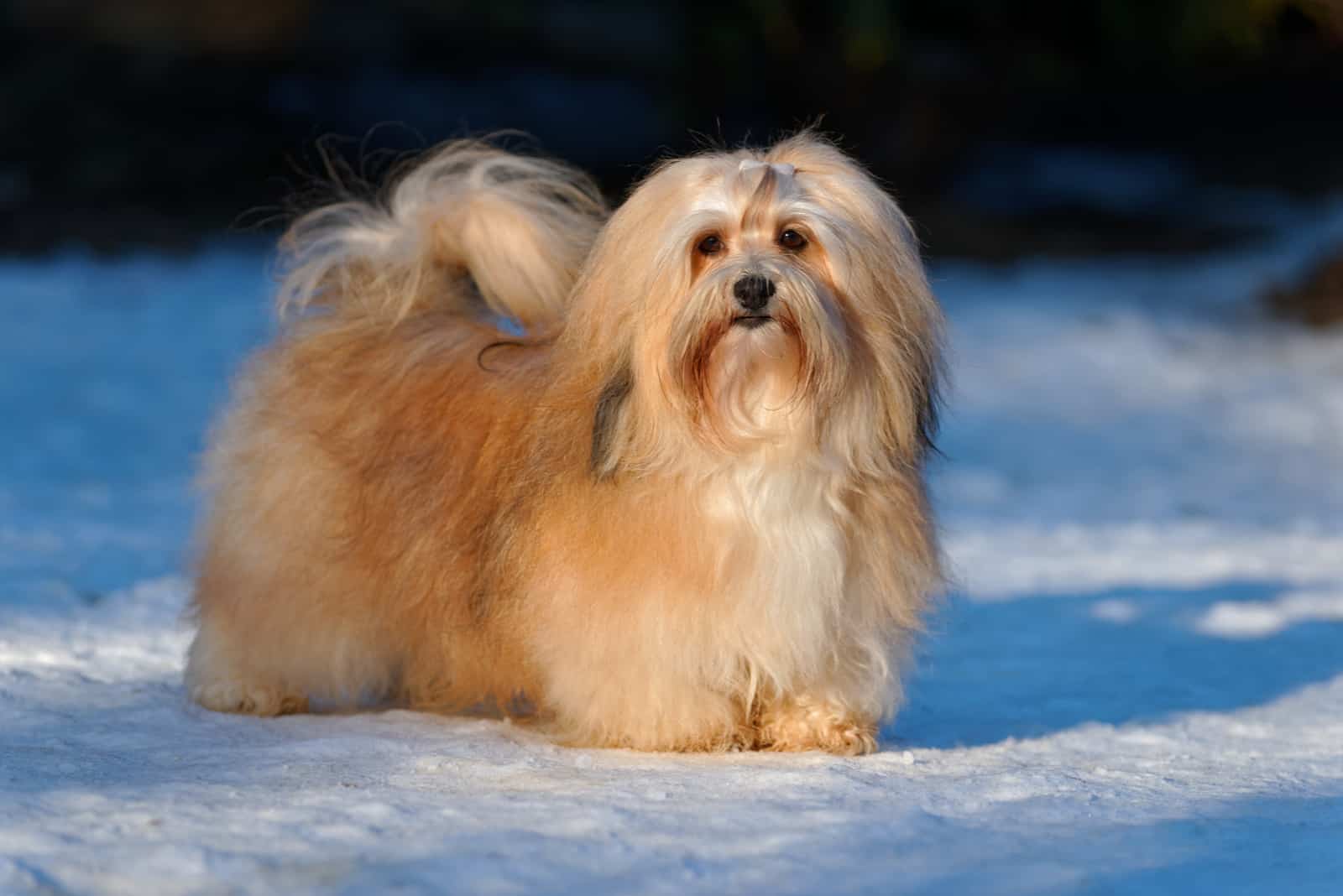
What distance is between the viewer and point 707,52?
47.2ft

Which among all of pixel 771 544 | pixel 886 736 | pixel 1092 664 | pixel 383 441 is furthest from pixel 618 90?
pixel 771 544

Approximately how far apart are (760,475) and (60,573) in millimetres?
3468

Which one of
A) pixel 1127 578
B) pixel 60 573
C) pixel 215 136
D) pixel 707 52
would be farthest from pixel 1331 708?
pixel 215 136

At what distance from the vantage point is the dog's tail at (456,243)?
16.2ft

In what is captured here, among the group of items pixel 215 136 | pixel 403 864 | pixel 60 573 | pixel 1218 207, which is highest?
pixel 1218 207

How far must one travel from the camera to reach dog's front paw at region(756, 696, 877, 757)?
4.18 meters

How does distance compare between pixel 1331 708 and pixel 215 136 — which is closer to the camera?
pixel 1331 708

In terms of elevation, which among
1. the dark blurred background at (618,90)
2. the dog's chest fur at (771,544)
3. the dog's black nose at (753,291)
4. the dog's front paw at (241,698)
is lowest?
the dog's front paw at (241,698)

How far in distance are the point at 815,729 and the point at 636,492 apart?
669 millimetres

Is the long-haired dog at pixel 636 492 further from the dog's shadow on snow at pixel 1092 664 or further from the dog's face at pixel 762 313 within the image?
the dog's shadow on snow at pixel 1092 664

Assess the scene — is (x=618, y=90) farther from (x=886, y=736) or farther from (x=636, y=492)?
(x=636, y=492)

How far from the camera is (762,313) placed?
3863 millimetres

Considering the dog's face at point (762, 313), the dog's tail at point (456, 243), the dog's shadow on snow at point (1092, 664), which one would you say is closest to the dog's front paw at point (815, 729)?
the dog's shadow on snow at point (1092, 664)

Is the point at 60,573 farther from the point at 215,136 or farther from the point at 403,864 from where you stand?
the point at 215,136
